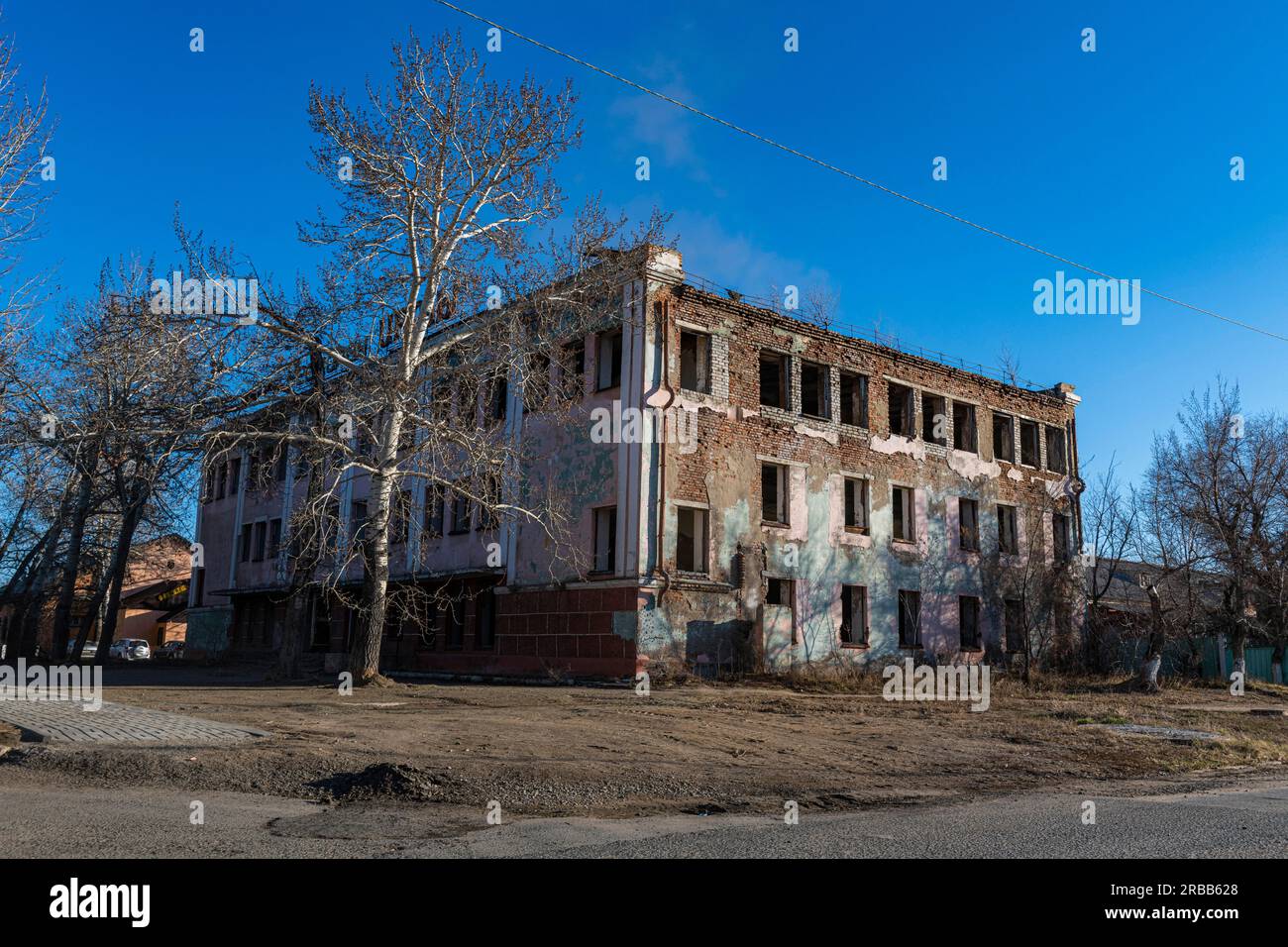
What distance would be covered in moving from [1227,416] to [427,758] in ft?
108

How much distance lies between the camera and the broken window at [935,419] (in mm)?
31250

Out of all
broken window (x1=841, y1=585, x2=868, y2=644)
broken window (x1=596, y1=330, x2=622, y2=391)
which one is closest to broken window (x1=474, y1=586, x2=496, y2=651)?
broken window (x1=596, y1=330, x2=622, y2=391)

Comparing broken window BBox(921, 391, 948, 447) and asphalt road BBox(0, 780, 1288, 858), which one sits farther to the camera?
broken window BBox(921, 391, 948, 447)

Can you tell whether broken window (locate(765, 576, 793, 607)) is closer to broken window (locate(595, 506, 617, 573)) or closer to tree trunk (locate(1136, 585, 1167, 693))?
broken window (locate(595, 506, 617, 573))

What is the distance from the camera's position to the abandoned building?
79.0ft

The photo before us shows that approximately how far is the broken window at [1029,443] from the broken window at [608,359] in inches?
633

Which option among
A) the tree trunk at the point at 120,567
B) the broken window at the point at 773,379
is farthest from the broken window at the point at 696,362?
the tree trunk at the point at 120,567

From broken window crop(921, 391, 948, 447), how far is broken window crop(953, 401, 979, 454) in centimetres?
63

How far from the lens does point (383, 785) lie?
28.5 feet

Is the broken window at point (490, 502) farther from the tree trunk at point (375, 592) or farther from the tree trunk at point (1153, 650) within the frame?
the tree trunk at point (1153, 650)

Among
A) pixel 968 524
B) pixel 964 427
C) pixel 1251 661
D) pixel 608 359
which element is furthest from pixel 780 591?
pixel 1251 661

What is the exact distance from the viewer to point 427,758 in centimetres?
1019
